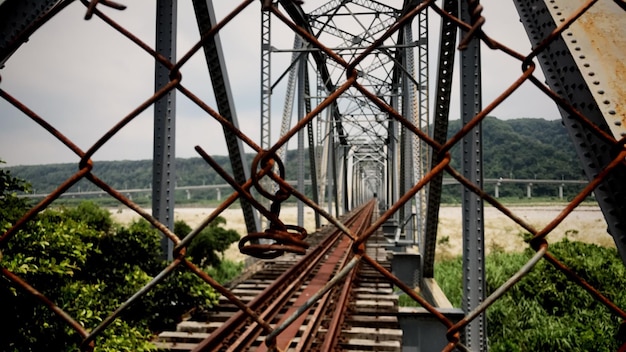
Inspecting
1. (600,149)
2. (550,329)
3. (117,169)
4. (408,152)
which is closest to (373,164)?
(408,152)

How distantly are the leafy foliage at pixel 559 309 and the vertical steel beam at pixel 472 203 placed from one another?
178 inches

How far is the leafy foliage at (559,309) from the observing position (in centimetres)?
870

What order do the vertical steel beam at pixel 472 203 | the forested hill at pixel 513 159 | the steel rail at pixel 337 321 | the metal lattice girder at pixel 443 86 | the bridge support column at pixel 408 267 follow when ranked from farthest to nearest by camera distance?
1. the forested hill at pixel 513 159
2. the bridge support column at pixel 408 267
3. the metal lattice girder at pixel 443 86
4. the vertical steel beam at pixel 472 203
5. the steel rail at pixel 337 321

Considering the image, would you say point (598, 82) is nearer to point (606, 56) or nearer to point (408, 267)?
point (606, 56)

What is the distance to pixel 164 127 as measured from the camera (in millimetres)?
4664

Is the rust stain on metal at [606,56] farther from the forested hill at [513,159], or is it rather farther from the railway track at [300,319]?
the forested hill at [513,159]

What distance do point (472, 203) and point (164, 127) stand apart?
3351 mm

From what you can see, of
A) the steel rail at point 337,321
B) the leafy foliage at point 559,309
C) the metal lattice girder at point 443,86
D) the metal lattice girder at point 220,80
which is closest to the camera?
the steel rail at point 337,321

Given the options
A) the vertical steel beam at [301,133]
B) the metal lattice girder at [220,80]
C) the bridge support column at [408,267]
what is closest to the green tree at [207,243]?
the vertical steel beam at [301,133]

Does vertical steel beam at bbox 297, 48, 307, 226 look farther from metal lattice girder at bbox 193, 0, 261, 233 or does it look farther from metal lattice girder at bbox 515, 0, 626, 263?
metal lattice girder at bbox 515, 0, 626, 263

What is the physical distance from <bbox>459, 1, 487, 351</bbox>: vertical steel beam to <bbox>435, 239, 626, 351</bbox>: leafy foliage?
14.8 feet

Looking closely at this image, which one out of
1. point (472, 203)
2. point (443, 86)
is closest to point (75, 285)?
point (472, 203)

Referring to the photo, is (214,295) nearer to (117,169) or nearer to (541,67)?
(541,67)

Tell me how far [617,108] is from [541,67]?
490 millimetres
